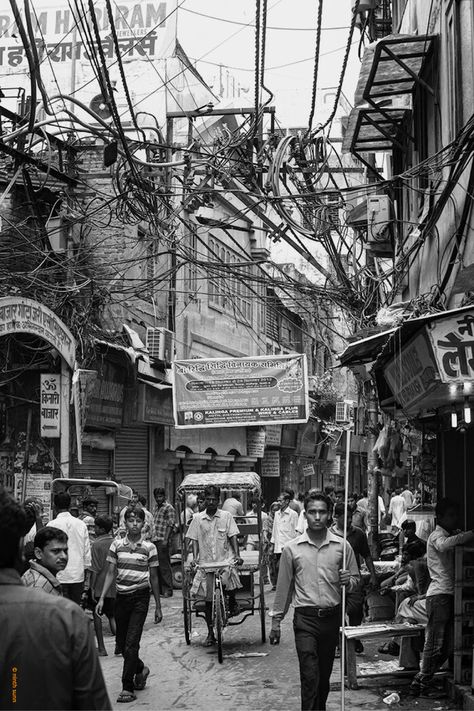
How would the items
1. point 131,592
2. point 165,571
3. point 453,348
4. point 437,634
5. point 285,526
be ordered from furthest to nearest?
point 165,571
point 285,526
point 131,592
point 437,634
point 453,348

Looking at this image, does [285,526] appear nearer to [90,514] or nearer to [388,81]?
[90,514]

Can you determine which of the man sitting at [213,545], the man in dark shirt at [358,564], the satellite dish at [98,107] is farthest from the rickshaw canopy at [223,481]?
the satellite dish at [98,107]

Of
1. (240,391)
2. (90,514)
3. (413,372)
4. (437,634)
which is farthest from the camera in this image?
(240,391)

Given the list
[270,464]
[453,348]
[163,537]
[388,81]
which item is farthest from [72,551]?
[270,464]

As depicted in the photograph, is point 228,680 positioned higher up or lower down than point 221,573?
lower down

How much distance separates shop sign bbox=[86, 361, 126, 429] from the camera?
1808 cm

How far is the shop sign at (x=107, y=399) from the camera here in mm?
18078

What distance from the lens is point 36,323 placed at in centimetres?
1427

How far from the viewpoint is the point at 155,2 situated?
2281cm

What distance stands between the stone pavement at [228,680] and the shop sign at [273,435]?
18.4 m

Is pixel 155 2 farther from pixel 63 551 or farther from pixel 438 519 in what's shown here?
pixel 63 551

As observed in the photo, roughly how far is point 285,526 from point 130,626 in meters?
8.58

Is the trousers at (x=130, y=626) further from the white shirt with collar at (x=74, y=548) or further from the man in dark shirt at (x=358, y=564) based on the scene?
the man in dark shirt at (x=358, y=564)

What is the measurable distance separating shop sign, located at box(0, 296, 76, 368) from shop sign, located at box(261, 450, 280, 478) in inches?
733
